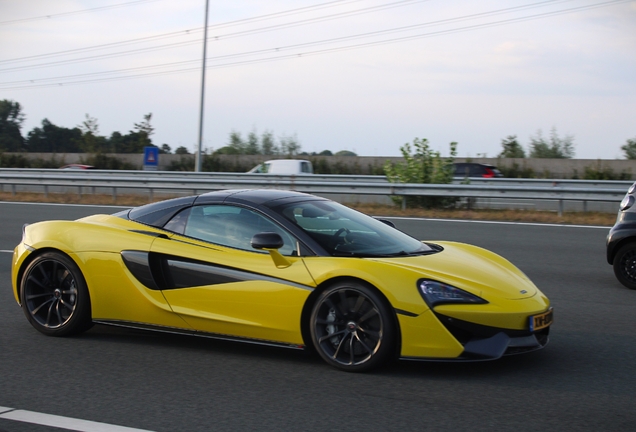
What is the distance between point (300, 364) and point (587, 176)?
24.1 metres

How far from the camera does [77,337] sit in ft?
19.0

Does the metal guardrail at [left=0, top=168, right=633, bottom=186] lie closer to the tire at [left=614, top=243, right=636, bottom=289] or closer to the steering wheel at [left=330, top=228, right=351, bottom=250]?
the tire at [left=614, top=243, right=636, bottom=289]

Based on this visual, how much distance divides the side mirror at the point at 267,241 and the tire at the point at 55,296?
156cm

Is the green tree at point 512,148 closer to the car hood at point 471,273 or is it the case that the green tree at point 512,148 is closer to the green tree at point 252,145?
the green tree at point 252,145

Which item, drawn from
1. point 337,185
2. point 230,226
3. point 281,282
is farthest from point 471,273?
point 337,185

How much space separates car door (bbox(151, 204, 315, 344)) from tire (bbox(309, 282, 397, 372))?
0.16 metres

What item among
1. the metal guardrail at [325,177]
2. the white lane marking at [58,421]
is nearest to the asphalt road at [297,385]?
the white lane marking at [58,421]

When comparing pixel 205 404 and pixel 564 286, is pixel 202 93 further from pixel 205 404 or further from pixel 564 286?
pixel 205 404

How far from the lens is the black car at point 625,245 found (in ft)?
26.1

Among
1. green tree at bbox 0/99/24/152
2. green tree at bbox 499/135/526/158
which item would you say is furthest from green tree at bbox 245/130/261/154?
green tree at bbox 0/99/24/152

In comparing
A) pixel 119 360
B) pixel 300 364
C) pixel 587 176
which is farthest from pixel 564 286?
pixel 587 176

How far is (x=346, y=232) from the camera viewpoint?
544 cm

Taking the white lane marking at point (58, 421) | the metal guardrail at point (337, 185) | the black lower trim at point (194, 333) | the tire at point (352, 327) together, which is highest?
the metal guardrail at point (337, 185)

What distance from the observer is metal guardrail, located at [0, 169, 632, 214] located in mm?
16266
